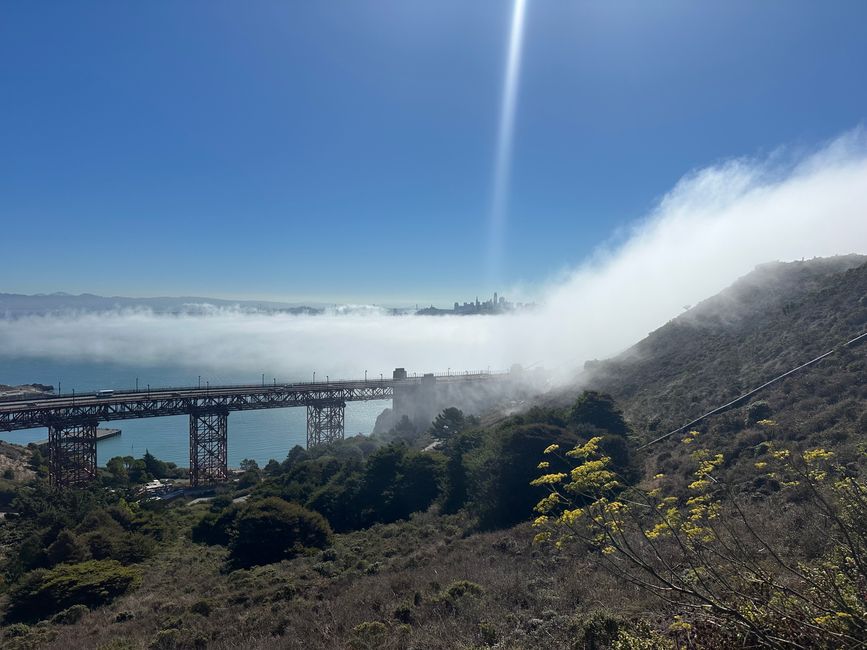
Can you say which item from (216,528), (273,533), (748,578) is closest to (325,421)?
(216,528)

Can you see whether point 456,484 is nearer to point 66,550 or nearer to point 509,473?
point 509,473

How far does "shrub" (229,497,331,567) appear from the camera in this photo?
1633 cm

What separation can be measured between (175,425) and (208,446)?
62129 millimetres

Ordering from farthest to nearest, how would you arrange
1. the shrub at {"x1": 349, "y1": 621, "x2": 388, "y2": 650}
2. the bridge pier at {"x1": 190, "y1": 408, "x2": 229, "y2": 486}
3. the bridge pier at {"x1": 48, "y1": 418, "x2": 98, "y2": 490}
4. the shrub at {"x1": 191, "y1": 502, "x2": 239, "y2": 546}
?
the bridge pier at {"x1": 190, "y1": 408, "x2": 229, "y2": 486} < the bridge pier at {"x1": 48, "y1": 418, "x2": 98, "y2": 490} < the shrub at {"x1": 191, "y1": 502, "x2": 239, "y2": 546} < the shrub at {"x1": 349, "y1": 621, "x2": 388, "y2": 650}

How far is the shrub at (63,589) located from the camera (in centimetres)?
1287

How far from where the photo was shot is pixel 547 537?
493 cm

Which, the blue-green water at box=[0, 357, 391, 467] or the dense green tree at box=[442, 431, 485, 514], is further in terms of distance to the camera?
the blue-green water at box=[0, 357, 391, 467]

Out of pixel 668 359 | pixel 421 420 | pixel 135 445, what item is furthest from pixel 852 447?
pixel 135 445

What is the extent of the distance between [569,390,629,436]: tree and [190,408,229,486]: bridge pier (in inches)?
1085

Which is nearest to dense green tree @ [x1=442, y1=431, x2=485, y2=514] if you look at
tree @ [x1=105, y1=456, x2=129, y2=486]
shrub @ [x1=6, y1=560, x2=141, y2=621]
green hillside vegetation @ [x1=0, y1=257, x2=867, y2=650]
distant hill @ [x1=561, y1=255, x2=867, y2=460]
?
green hillside vegetation @ [x1=0, y1=257, x2=867, y2=650]

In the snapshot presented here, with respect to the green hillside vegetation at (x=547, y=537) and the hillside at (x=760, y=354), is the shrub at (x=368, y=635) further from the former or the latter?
the hillside at (x=760, y=354)

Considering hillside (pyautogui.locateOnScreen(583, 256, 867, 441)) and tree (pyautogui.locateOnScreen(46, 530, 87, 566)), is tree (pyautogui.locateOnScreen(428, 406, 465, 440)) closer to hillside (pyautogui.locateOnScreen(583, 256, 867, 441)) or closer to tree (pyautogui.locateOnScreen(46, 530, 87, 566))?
hillside (pyautogui.locateOnScreen(583, 256, 867, 441))

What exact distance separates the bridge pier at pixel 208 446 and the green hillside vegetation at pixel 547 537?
6.84m

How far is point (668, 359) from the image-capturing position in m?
34.6
